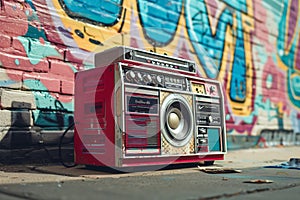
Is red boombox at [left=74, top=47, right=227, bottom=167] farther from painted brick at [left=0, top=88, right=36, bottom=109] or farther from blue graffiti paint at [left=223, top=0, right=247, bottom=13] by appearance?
blue graffiti paint at [left=223, top=0, right=247, bottom=13]

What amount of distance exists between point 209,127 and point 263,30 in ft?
11.8

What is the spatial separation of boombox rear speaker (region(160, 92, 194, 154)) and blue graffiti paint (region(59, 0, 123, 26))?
126 cm

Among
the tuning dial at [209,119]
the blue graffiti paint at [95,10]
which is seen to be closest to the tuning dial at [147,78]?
the tuning dial at [209,119]

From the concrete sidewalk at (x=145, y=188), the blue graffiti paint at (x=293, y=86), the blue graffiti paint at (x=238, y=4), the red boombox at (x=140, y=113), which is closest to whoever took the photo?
the concrete sidewalk at (x=145, y=188)

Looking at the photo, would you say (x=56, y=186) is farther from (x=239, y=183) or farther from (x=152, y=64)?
(x=152, y=64)

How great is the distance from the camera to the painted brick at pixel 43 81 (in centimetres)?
→ 285

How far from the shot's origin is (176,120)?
262cm

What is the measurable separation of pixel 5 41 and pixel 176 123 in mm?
1413

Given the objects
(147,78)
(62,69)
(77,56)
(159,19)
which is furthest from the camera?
(159,19)

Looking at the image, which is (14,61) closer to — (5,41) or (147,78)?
(5,41)

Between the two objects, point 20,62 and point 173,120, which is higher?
point 20,62

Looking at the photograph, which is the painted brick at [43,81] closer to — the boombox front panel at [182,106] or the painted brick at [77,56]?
the painted brick at [77,56]

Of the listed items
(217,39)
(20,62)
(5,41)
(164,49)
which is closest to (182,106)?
(20,62)

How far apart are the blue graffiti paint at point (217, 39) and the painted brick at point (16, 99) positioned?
2357 mm
